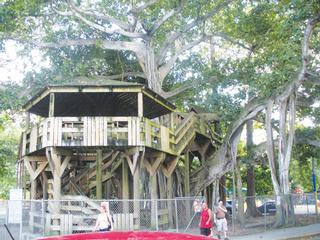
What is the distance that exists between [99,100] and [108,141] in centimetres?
432

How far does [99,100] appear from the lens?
21.1 metres

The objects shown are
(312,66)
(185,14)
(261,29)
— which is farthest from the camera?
(261,29)

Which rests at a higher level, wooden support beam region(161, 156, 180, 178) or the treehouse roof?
the treehouse roof

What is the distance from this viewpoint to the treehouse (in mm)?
17250

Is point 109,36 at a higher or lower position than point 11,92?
higher

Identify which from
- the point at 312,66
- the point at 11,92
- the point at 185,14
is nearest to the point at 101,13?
the point at 185,14

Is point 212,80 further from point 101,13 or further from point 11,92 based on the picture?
point 11,92

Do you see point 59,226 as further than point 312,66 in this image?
No

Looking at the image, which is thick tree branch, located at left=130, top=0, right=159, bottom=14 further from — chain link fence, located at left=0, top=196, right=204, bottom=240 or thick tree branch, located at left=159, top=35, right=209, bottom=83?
chain link fence, located at left=0, top=196, right=204, bottom=240

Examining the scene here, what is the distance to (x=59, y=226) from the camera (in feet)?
55.3

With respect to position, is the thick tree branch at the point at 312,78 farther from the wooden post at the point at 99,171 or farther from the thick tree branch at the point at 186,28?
the wooden post at the point at 99,171

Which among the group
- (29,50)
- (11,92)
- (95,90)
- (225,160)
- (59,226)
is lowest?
(59,226)

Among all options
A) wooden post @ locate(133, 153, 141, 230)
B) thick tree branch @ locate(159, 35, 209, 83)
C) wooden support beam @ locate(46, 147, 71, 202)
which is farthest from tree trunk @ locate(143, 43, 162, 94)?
wooden support beam @ locate(46, 147, 71, 202)

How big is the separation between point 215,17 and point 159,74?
20.5ft
